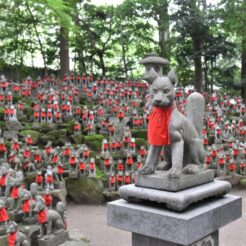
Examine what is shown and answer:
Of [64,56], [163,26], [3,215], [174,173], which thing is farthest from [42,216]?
[163,26]

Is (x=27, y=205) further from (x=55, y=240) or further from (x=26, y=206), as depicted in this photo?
(x=55, y=240)

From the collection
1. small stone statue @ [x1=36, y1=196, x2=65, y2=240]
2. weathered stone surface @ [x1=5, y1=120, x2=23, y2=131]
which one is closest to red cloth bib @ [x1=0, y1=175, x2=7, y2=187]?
small stone statue @ [x1=36, y1=196, x2=65, y2=240]

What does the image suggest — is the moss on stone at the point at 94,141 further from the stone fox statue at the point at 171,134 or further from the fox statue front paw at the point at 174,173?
the fox statue front paw at the point at 174,173

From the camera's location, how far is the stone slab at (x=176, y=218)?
2574 mm

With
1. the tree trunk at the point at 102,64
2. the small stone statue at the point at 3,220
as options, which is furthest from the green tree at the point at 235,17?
the small stone statue at the point at 3,220

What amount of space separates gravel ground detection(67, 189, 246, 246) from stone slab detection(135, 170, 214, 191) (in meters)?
4.16

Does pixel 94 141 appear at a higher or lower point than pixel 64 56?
lower

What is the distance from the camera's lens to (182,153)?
9.93 feet

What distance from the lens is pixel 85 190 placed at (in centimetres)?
949

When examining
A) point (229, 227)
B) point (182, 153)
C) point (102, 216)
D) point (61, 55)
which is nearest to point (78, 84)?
point (61, 55)

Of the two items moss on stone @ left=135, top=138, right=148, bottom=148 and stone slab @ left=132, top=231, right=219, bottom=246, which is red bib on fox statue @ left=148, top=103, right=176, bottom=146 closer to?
stone slab @ left=132, top=231, right=219, bottom=246

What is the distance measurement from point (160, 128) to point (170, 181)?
1.54 ft

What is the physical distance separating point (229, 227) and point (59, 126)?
6399 millimetres

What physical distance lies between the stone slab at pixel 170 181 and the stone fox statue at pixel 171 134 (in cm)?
5
